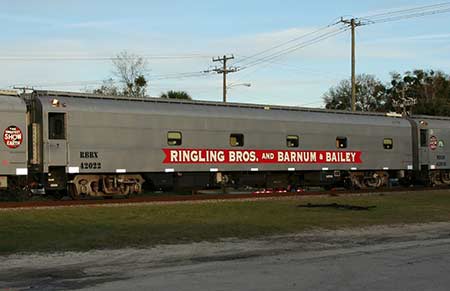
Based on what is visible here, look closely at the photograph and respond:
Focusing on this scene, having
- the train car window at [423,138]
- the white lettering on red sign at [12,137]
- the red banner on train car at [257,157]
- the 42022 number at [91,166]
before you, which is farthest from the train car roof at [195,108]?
the train car window at [423,138]

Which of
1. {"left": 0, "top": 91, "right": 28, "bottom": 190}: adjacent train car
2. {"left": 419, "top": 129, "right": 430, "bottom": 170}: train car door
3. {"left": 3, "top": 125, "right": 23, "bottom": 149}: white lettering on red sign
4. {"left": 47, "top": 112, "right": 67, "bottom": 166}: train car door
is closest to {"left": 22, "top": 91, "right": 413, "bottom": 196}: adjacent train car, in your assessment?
{"left": 47, "top": 112, "right": 67, "bottom": 166}: train car door

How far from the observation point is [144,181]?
23.8 m

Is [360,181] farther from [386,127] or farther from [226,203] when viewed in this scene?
[226,203]

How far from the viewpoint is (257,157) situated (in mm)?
26109

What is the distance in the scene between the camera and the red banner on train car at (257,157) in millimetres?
24030

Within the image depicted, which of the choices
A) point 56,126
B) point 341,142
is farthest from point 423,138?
point 56,126

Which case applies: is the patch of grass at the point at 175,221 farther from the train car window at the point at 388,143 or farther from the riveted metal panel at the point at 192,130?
the train car window at the point at 388,143

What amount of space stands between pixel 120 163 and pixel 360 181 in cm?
1311

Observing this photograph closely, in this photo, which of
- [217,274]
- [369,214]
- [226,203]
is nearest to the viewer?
[217,274]

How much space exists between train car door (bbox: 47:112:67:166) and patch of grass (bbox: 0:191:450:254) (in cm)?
274

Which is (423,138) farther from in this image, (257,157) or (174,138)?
(174,138)

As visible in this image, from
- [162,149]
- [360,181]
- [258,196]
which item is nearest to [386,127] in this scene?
[360,181]

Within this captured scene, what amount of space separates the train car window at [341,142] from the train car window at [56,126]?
1327 centimetres

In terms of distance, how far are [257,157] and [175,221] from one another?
34.9ft
